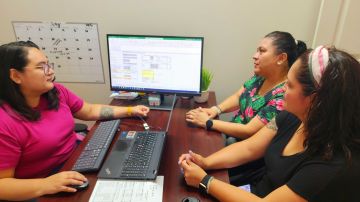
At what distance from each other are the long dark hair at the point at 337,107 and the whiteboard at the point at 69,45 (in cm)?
169

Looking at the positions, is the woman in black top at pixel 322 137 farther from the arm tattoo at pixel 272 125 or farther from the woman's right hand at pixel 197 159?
the arm tattoo at pixel 272 125

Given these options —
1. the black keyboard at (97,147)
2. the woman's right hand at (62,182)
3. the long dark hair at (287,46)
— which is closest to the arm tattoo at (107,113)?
the black keyboard at (97,147)

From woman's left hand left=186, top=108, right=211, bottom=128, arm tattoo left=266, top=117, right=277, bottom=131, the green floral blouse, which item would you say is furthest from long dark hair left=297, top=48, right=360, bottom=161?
woman's left hand left=186, top=108, right=211, bottom=128

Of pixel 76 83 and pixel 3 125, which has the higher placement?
pixel 3 125

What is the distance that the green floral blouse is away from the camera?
1.43 m

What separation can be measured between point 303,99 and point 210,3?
1.19 meters

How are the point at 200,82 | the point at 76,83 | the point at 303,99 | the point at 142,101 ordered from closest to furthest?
the point at 303,99, the point at 200,82, the point at 142,101, the point at 76,83

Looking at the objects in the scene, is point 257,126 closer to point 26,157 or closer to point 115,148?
point 115,148

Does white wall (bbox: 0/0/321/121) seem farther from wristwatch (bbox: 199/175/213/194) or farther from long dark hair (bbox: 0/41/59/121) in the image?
wristwatch (bbox: 199/175/213/194)

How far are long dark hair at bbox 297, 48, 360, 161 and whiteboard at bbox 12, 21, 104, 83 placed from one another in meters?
1.69

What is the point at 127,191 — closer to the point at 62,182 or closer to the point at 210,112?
the point at 62,182

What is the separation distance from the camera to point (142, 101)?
191 centimetres

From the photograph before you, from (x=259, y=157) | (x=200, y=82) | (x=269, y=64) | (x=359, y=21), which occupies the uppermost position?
(x=359, y=21)

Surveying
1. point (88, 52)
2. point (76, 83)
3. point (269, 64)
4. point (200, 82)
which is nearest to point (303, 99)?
point (269, 64)
